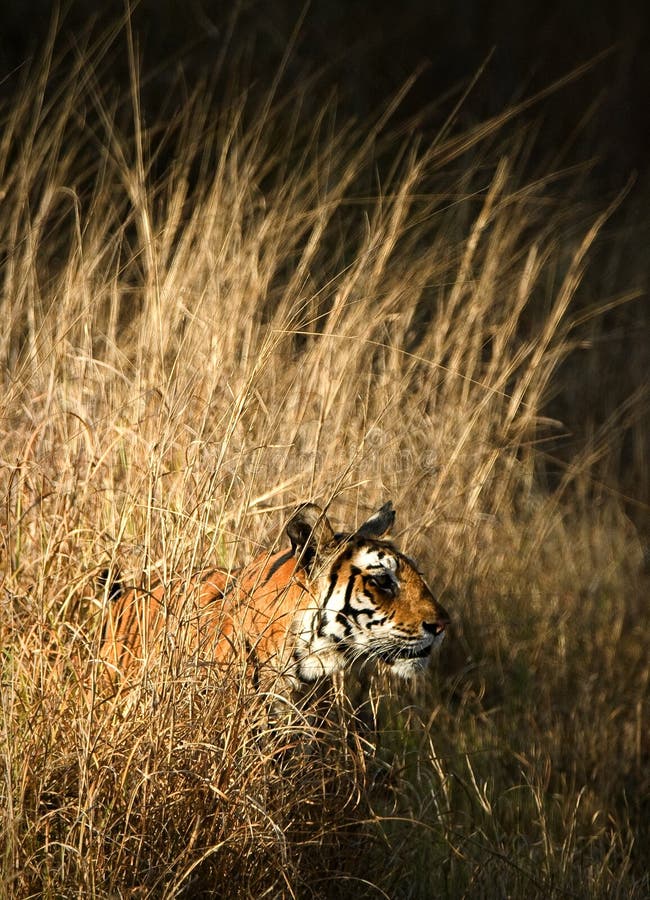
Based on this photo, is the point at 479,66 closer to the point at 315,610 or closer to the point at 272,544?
the point at 272,544

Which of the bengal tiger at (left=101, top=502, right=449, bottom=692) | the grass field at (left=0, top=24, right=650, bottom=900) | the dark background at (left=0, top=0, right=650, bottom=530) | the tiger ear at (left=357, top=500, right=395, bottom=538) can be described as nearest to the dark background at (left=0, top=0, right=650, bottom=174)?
the dark background at (left=0, top=0, right=650, bottom=530)

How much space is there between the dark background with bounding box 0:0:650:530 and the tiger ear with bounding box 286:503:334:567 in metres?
5.06

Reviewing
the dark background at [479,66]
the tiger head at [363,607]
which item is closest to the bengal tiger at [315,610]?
the tiger head at [363,607]

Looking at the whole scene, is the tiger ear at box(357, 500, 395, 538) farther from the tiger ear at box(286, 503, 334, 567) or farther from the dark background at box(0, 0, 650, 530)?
the dark background at box(0, 0, 650, 530)

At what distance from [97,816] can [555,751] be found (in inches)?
78.8

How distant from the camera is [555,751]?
3963 millimetres

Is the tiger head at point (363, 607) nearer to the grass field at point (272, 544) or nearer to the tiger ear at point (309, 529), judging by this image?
the tiger ear at point (309, 529)

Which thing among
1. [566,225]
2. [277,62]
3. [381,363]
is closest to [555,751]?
[381,363]

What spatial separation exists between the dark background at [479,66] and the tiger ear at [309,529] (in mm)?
5063

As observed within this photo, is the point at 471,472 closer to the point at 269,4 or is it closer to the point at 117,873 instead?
the point at 117,873

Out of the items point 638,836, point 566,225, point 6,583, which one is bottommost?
point 638,836

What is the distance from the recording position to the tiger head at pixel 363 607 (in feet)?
9.14

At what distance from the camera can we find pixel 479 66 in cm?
1098

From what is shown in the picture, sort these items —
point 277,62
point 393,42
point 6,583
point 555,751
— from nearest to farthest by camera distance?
1. point 6,583
2. point 555,751
3. point 277,62
4. point 393,42
